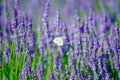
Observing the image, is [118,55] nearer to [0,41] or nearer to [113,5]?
[0,41]

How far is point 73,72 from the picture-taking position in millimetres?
2574

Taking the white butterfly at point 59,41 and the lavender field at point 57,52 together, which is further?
the white butterfly at point 59,41

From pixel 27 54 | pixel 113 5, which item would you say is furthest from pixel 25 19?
pixel 113 5

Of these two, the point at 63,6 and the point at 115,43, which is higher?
the point at 63,6

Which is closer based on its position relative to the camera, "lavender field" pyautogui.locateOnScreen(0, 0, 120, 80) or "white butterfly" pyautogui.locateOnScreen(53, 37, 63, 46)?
"lavender field" pyautogui.locateOnScreen(0, 0, 120, 80)

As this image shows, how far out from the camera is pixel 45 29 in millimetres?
3014

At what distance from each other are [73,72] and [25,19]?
2.35 feet

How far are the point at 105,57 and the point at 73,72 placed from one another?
25.6 inches

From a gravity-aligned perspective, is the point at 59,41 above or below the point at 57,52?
above

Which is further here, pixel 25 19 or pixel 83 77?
pixel 25 19

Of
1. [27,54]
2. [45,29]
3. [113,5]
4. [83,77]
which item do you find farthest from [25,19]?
[113,5]

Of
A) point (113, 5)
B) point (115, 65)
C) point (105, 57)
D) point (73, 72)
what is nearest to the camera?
point (73, 72)

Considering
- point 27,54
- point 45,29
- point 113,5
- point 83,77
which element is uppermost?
point 113,5

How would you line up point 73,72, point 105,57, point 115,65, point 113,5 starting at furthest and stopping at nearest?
point 113,5 < point 105,57 < point 115,65 < point 73,72
